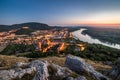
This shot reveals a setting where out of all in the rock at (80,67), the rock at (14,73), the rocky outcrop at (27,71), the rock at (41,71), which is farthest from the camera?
the rock at (80,67)

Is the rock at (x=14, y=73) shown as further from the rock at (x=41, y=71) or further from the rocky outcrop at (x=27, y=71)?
the rock at (x=41, y=71)

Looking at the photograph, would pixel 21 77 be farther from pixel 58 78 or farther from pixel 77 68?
pixel 77 68

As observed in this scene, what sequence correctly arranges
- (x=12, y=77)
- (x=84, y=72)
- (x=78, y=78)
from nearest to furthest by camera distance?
(x=12, y=77) → (x=78, y=78) → (x=84, y=72)

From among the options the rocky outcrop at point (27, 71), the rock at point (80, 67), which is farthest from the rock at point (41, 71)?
the rock at point (80, 67)

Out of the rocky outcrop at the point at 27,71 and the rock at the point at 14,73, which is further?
the rocky outcrop at the point at 27,71

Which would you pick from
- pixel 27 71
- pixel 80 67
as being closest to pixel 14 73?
pixel 27 71

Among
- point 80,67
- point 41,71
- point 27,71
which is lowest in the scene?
point 80,67

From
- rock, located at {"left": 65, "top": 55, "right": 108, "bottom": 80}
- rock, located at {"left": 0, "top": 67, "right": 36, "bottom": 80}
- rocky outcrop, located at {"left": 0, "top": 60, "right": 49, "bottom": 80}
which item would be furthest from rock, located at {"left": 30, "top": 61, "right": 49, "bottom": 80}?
rock, located at {"left": 65, "top": 55, "right": 108, "bottom": 80}

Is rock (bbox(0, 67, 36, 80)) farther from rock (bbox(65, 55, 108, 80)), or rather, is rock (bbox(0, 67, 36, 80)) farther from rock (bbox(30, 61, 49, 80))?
rock (bbox(65, 55, 108, 80))

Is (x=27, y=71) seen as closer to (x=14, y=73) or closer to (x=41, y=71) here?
(x=14, y=73)

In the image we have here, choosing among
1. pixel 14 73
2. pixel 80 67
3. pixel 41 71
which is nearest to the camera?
pixel 14 73

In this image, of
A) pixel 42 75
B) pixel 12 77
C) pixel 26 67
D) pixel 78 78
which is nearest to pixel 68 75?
pixel 78 78
